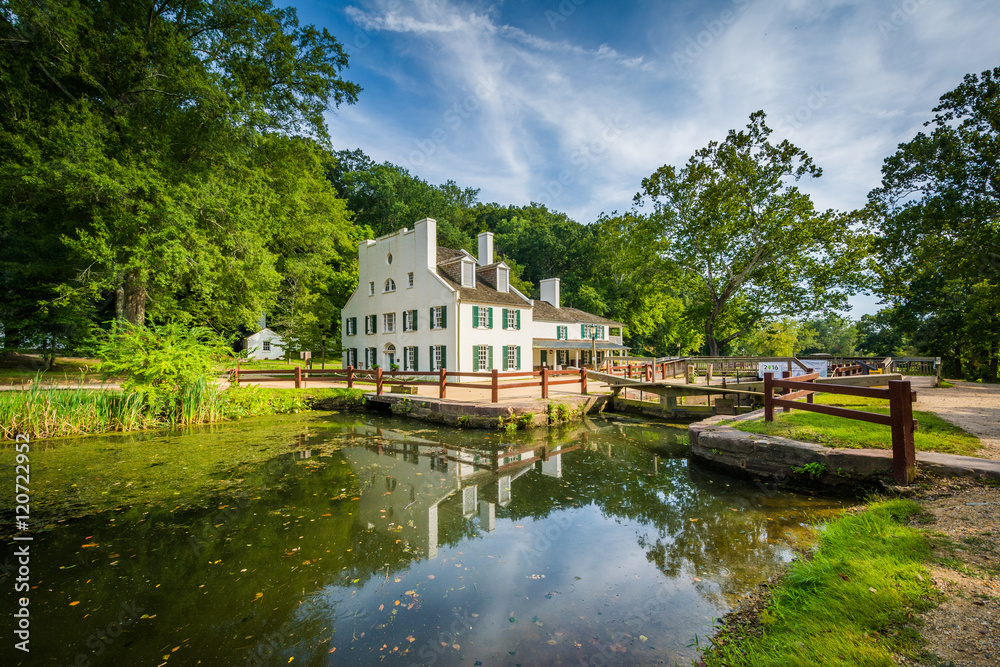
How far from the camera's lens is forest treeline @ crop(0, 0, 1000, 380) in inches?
517

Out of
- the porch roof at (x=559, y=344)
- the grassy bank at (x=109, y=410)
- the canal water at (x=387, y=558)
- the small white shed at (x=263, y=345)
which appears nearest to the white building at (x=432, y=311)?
the porch roof at (x=559, y=344)

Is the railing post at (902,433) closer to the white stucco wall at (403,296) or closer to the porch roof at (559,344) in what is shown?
the white stucco wall at (403,296)

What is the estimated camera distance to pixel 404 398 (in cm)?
1333

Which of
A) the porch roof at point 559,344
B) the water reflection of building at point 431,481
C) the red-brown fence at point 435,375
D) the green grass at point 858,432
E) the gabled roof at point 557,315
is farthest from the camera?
the gabled roof at point 557,315

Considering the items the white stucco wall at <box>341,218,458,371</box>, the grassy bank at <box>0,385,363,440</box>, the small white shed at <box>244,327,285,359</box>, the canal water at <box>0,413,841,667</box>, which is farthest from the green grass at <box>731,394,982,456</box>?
the small white shed at <box>244,327,285,359</box>

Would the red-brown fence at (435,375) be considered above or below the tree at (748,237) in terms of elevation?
below

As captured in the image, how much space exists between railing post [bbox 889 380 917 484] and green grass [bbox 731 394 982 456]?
0.77 m

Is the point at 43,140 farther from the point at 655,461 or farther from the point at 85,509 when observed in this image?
the point at 655,461

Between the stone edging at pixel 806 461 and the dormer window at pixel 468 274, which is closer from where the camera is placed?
→ the stone edging at pixel 806 461

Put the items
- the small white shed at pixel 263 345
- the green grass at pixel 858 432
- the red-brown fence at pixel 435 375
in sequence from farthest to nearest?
the small white shed at pixel 263 345 < the red-brown fence at pixel 435 375 < the green grass at pixel 858 432

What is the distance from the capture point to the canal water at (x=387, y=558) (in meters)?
2.94

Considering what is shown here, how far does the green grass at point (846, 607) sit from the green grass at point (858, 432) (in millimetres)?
2488

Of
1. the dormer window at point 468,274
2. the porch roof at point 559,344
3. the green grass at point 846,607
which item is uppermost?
the dormer window at point 468,274

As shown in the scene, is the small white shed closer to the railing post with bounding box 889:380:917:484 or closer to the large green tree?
the large green tree
